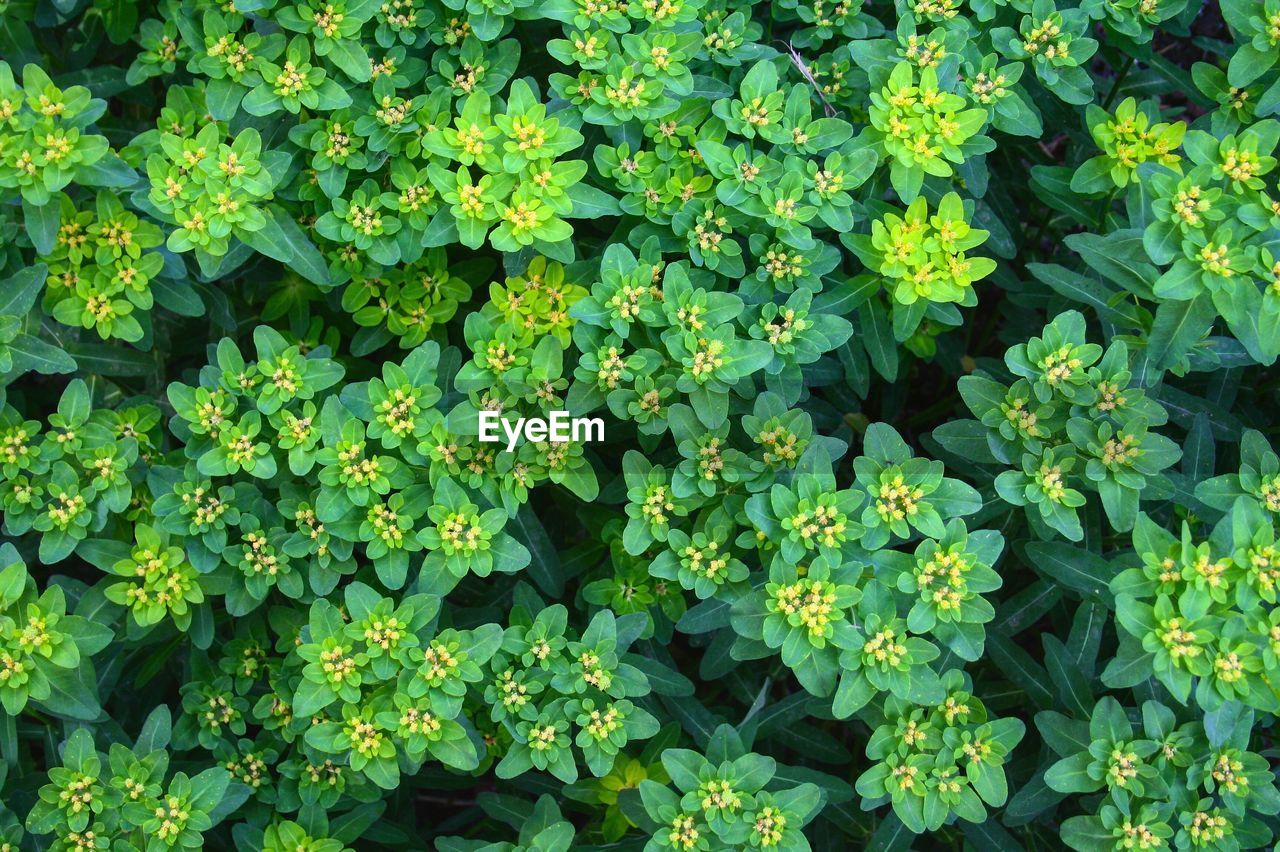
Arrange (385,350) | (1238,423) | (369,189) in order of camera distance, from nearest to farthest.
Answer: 1. (369,189)
2. (1238,423)
3. (385,350)

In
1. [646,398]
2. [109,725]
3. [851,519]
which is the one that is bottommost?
[109,725]

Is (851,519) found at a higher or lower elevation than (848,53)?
lower

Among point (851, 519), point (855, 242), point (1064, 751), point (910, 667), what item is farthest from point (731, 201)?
point (1064, 751)

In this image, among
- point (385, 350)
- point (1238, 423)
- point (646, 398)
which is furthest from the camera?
point (385, 350)

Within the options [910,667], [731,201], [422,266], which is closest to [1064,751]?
[910,667]

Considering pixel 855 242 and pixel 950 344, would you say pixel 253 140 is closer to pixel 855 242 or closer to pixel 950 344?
pixel 855 242

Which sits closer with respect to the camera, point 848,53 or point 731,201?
point 731,201

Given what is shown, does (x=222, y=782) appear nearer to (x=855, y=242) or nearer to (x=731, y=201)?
(x=731, y=201)
